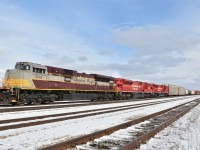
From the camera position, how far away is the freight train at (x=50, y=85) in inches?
967

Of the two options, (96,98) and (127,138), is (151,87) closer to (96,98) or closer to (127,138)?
(96,98)

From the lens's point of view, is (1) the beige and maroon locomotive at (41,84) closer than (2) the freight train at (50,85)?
Yes

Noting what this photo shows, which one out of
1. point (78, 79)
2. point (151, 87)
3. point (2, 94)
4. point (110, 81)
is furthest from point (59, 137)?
point (151, 87)

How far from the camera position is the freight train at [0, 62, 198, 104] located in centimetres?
2456

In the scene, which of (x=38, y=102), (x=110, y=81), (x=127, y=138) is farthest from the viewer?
(x=110, y=81)

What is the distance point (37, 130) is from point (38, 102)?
17.1 metres

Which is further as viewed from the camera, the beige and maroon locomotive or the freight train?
the freight train

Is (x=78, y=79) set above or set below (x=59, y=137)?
above

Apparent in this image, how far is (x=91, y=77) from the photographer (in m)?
39.2

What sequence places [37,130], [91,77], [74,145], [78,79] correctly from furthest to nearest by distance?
[91,77]
[78,79]
[37,130]
[74,145]

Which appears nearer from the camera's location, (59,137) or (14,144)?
(14,144)

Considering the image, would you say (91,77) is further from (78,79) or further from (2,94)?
(2,94)

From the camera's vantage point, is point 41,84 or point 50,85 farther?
point 50,85

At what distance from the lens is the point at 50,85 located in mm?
28625
